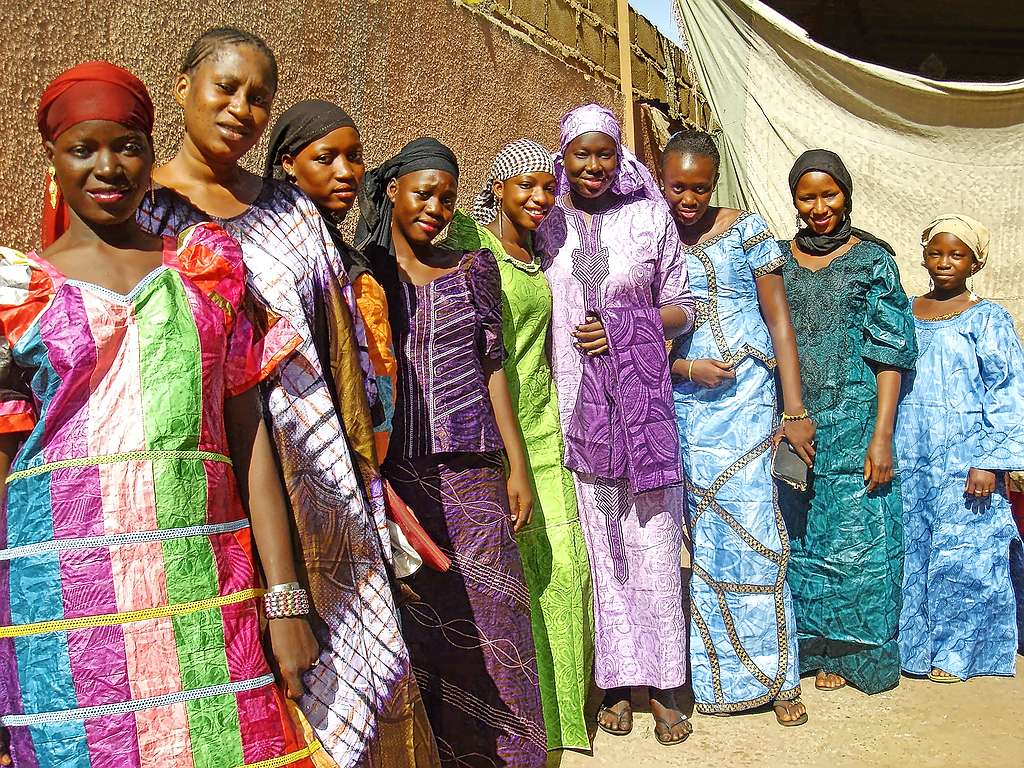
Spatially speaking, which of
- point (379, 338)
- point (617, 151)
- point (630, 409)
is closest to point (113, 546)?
point (379, 338)

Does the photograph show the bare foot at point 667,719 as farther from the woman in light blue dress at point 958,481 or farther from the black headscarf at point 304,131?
the black headscarf at point 304,131

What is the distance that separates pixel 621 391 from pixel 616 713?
1199 millimetres

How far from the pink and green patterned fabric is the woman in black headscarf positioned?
2.57ft

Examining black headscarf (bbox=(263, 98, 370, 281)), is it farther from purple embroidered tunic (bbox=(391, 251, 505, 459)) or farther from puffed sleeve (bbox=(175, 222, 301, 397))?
puffed sleeve (bbox=(175, 222, 301, 397))

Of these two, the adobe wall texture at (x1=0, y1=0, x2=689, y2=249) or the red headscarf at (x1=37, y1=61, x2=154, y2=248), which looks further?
the adobe wall texture at (x1=0, y1=0, x2=689, y2=249)

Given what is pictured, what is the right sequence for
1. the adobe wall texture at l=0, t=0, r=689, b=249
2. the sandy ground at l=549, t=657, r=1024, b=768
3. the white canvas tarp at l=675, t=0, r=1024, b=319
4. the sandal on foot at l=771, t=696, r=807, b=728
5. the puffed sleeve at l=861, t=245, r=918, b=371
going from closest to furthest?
the adobe wall texture at l=0, t=0, r=689, b=249
the sandy ground at l=549, t=657, r=1024, b=768
the sandal on foot at l=771, t=696, r=807, b=728
the puffed sleeve at l=861, t=245, r=918, b=371
the white canvas tarp at l=675, t=0, r=1024, b=319

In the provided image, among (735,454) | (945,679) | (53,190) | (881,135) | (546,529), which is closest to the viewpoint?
(53,190)

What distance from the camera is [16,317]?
5.74ft

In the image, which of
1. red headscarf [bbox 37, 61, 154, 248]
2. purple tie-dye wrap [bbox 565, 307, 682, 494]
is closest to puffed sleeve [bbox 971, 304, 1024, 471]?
purple tie-dye wrap [bbox 565, 307, 682, 494]

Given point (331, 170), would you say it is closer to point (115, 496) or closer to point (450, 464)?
point (450, 464)

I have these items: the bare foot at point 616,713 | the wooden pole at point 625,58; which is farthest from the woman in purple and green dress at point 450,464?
the wooden pole at point 625,58

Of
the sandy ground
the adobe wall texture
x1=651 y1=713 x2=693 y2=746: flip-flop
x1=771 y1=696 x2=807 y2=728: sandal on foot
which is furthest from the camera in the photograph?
x1=771 y1=696 x2=807 y2=728: sandal on foot

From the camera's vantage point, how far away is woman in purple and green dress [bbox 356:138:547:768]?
3076mm

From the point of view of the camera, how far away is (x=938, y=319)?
465cm
